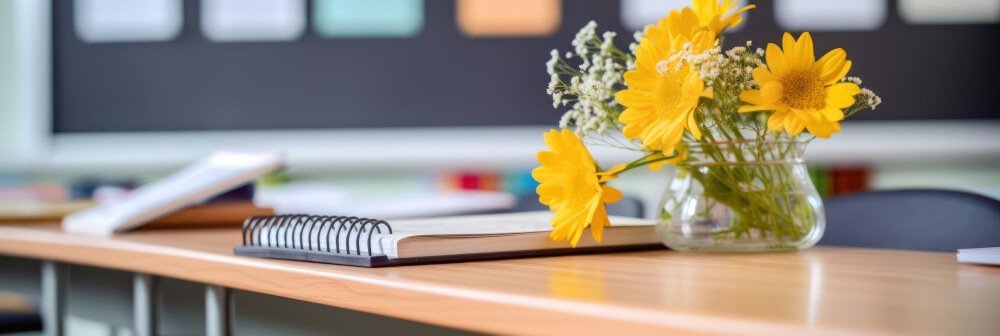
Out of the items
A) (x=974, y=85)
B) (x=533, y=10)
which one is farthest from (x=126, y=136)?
(x=974, y=85)

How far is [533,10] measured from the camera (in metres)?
3.48

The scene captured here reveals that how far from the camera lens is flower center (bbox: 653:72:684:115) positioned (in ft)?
2.83

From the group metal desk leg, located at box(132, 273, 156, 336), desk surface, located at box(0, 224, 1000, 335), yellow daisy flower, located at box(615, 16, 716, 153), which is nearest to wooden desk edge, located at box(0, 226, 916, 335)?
desk surface, located at box(0, 224, 1000, 335)

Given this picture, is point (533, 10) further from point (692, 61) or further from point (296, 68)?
point (692, 61)

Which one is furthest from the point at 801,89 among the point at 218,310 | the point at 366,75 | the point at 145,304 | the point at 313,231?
the point at 366,75

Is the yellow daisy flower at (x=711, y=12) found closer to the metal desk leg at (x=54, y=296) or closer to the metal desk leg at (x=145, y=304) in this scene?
the metal desk leg at (x=145, y=304)

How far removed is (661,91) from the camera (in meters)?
0.86

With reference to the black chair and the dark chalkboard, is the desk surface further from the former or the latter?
the dark chalkboard

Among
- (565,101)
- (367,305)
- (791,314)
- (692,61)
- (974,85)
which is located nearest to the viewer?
Result: (791,314)

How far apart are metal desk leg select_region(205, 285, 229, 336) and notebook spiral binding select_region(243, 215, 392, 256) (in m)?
0.09

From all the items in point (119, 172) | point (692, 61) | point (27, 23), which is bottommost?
point (119, 172)

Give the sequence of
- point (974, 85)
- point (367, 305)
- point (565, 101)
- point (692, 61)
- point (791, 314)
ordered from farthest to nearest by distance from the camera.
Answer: point (974, 85)
point (565, 101)
point (692, 61)
point (367, 305)
point (791, 314)

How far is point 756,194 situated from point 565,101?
19 cm

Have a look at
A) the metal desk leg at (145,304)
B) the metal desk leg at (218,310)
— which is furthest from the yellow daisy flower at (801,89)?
the metal desk leg at (145,304)
